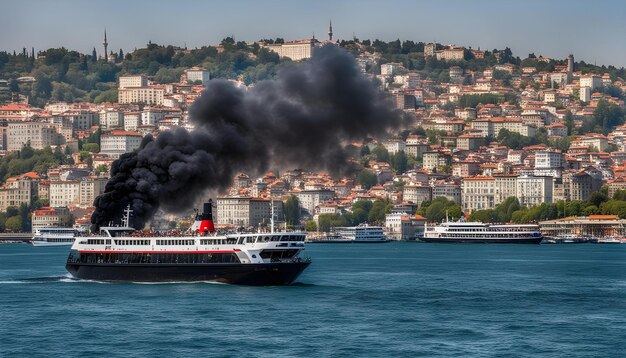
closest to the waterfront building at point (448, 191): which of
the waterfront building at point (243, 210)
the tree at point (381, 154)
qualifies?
the waterfront building at point (243, 210)

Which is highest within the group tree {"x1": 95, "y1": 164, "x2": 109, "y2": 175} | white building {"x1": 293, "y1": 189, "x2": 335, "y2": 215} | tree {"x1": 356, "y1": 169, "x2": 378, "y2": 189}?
tree {"x1": 95, "y1": 164, "x2": 109, "y2": 175}

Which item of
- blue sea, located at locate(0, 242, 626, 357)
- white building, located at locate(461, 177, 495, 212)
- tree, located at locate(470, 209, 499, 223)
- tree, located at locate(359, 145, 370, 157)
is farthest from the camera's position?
tree, located at locate(359, 145, 370, 157)

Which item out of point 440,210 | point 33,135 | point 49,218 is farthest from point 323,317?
point 33,135

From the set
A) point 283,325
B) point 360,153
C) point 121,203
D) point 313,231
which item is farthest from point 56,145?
point 283,325

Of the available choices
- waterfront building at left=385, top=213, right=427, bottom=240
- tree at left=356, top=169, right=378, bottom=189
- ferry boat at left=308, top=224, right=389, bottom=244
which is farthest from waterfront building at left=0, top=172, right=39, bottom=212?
waterfront building at left=385, top=213, right=427, bottom=240

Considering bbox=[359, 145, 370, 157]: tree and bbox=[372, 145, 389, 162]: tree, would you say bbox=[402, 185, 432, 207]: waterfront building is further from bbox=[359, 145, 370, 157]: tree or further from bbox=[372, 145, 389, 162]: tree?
bbox=[372, 145, 389, 162]: tree

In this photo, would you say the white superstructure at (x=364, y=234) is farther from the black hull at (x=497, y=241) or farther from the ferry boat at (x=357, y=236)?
the black hull at (x=497, y=241)
